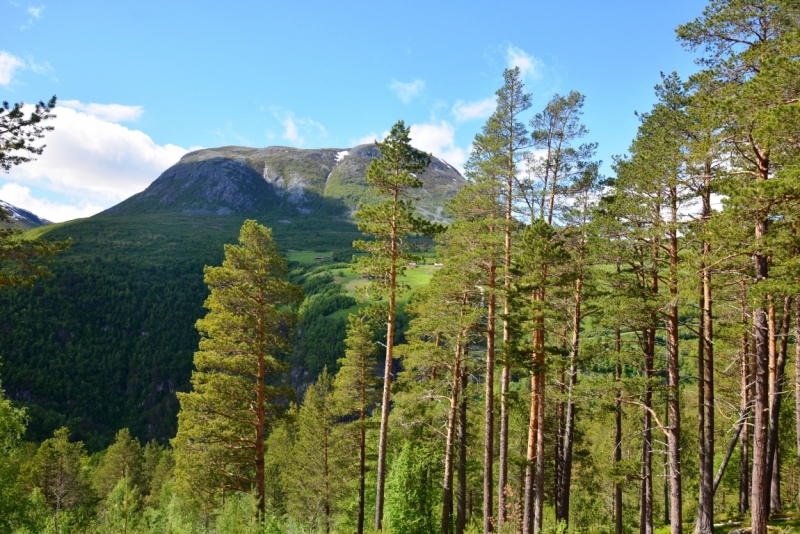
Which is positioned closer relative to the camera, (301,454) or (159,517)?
(159,517)

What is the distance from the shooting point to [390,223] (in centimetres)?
1405

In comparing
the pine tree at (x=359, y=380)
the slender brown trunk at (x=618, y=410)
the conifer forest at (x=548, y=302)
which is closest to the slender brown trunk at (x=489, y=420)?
the conifer forest at (x=548, y=302)

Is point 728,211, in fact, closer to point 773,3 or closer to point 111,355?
point 773,3

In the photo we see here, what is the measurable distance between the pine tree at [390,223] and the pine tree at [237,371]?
12.3ft

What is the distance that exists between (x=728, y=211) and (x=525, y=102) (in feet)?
23.8

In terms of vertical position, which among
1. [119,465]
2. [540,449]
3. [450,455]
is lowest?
[119,465]

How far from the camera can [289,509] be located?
34094 mm

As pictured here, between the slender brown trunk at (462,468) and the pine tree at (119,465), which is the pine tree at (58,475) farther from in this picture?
the slender brown trunk at (462,468)

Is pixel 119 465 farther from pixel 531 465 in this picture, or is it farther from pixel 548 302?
pixel 548 302

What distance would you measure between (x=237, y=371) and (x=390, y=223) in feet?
24.6

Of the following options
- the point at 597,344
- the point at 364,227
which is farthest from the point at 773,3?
the point at 364,227

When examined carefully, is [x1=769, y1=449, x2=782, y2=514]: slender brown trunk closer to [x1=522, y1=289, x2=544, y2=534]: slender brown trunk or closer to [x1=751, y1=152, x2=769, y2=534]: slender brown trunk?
[x1=751, y1=152, x2=769, y2=534]: slender brown trunk

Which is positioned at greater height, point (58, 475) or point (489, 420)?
point (489, 420)

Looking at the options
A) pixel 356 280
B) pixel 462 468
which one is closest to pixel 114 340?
pixel 356 280
